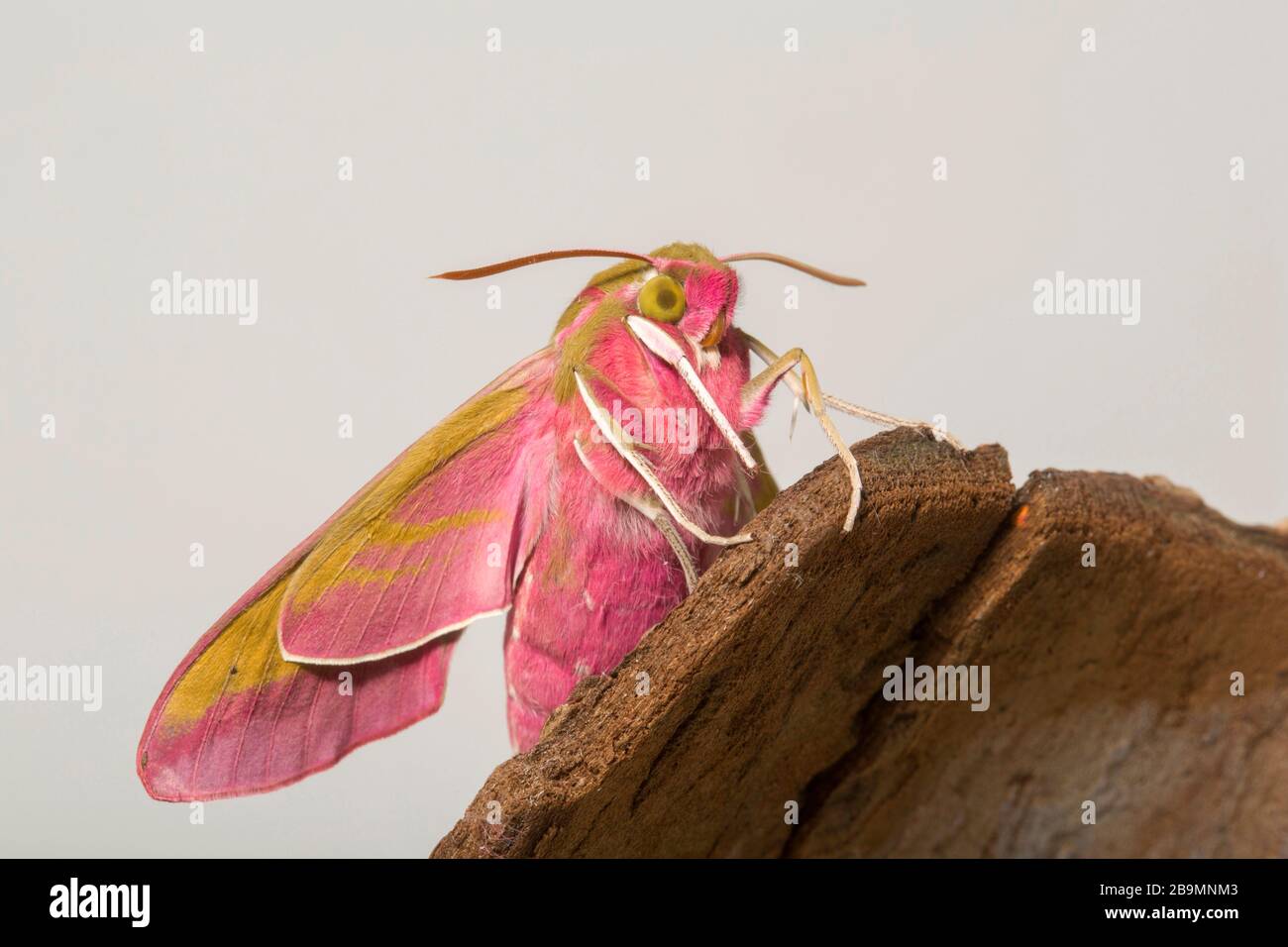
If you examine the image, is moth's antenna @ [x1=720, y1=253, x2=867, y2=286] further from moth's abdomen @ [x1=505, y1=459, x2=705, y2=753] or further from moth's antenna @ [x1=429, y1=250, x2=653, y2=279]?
moth's abdomen @ [x1=505, y1=459, x2=705, y2=753]

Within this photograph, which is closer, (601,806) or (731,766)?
(601,806)

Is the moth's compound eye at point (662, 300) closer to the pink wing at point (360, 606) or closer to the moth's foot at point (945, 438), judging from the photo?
the pink wing at point (360, 606)

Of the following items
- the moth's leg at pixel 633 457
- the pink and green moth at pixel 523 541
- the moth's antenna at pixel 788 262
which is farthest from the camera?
the moth's antenna at pixel 788 262

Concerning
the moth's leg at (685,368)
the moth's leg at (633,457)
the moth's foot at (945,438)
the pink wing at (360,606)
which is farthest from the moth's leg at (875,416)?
the pink wing at (360,606)

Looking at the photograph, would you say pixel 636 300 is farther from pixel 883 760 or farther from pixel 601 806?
pixel 883 760

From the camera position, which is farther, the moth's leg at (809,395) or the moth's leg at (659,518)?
the moth's leg at (659,518)

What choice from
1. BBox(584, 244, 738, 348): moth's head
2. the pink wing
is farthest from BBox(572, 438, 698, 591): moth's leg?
BBox(584, 244, 738, 348): moth's head

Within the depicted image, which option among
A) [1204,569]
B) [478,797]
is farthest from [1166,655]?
[478,797]

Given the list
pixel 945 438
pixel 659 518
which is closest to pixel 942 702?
pixel 945 438
